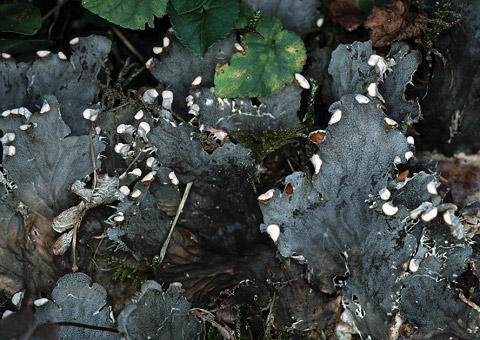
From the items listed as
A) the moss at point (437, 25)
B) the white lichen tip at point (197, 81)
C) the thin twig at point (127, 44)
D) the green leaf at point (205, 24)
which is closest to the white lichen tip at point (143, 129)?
the white lichen tip at point (197, 81)

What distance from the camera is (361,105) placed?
72.7 inches

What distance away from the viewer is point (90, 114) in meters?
2.05

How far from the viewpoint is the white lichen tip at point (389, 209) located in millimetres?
1720

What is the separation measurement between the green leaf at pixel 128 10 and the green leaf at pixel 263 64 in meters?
0.35

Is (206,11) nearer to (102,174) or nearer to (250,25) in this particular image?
(250,25)

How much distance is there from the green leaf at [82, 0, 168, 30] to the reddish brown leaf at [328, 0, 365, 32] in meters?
0.81

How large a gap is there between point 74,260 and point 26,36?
1.21 metres

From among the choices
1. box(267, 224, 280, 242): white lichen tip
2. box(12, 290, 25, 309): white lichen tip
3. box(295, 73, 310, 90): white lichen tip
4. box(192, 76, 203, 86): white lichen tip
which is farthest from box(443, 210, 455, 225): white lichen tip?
box(12, 290, 25, 309): white lichen tip

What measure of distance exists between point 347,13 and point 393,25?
10.9 inches

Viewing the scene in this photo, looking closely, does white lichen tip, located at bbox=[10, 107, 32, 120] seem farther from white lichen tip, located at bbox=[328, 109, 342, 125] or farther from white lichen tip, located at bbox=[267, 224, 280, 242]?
white lichen tip, located at bbox=[328, 109, 342, 125]

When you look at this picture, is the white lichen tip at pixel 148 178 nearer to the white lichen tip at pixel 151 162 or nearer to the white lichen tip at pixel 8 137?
the white lichen tip at pixel 151 162

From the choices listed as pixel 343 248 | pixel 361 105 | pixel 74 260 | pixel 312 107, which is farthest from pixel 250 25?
pixel 74 260

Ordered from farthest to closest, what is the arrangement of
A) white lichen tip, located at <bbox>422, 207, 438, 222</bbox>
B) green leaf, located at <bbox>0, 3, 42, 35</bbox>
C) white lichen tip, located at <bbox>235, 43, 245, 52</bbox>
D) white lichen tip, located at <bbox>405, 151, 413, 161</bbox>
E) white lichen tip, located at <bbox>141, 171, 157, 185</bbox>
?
green leaf, located at <bbox>0, 3, 42, 35</bbox>, white lichen tip, located at <bbox>235, 43, 245, 52</bbox>, white lichen tip, located at <bbox>141, 171, 157, 185</bbox>, white lichen tip, located at <bbox>405, 151, 413, 161</bbox>, white lichen tip, located at <bbox>422, 207, 438, 222</bbox>

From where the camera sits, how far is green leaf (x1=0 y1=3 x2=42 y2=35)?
2.30 meters
